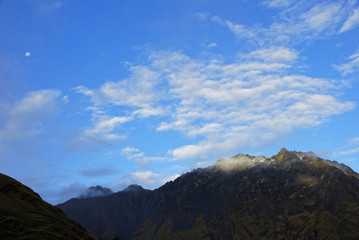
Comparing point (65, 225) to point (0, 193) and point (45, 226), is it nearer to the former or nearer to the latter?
point (45, 226)

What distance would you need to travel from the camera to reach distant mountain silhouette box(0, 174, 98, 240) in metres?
150

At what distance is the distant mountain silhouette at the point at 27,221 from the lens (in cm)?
15006

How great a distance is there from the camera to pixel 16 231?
493 ft

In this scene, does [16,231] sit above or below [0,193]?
below

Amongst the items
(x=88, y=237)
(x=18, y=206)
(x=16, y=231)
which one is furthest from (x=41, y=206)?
(x=16, y=231)

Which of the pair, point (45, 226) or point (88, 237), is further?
point (88, 237)

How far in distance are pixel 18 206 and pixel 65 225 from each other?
82.9 ft

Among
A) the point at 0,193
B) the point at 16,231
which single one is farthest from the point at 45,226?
the point at 0,193

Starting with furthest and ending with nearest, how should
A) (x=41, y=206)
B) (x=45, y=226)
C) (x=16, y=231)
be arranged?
(x=41, y=206) → (x=45, y=226) → (x=16, y=231)

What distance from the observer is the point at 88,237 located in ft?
641

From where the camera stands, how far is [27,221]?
161125 mm

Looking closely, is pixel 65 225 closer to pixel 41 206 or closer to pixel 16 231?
pixel 41 206

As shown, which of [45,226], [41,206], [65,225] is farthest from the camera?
[41,206]

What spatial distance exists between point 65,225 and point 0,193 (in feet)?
126
